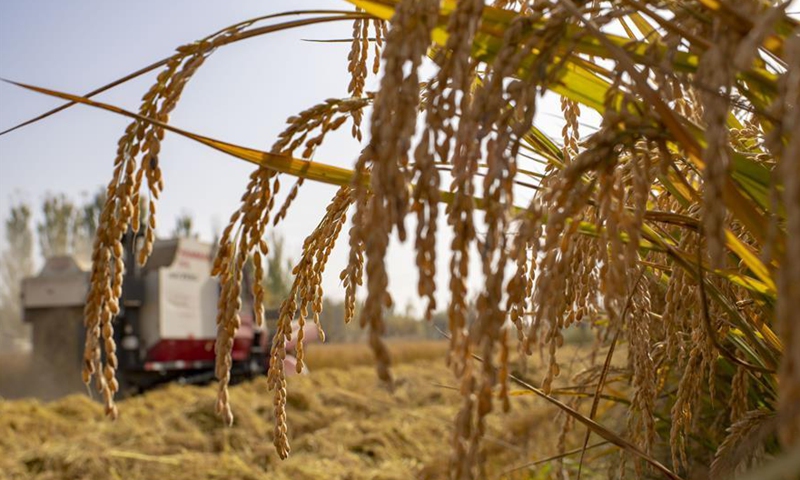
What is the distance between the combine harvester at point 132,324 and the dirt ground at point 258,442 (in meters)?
1.96

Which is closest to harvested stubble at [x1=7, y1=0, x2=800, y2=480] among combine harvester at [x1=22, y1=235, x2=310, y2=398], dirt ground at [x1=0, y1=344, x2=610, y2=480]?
dirt ground at [x1=0, y1=344, x2=610, y2=480]

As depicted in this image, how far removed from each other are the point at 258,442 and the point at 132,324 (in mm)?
5460

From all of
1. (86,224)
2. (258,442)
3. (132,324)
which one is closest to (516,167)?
(258,442)

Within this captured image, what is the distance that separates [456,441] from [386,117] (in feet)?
0.99

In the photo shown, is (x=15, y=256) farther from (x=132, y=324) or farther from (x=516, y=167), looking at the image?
(x=516, y=167)

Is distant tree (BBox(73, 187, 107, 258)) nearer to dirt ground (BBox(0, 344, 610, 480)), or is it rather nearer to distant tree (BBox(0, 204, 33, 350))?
distant tree (BBox(0, 204, 33, 350))

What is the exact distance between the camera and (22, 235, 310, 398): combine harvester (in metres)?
11.0

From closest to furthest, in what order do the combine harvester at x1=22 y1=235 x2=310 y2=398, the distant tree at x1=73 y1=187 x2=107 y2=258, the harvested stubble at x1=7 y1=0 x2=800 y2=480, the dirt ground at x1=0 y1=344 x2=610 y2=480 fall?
the harvested stubble at x1=7 y1=0 x2=800 y2=480, the dirt ground at x1=0 y1=344 x2=610 y2=480, the combine harvester at x1=22 y1=235 x2=310 y2=398, the distant tree at x1=73 y1=187 x2=107 y2=258

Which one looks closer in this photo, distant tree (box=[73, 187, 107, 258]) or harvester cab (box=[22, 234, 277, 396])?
harvester cab (box=[22, 234, 277, 396])

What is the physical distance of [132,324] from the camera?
11078 mm

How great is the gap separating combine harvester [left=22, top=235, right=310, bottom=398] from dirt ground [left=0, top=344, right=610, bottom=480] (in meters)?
1.96

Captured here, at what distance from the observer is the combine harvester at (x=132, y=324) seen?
11.0 m

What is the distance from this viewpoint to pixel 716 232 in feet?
2.05

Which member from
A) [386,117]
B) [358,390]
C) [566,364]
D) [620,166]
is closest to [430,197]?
[386,117]
